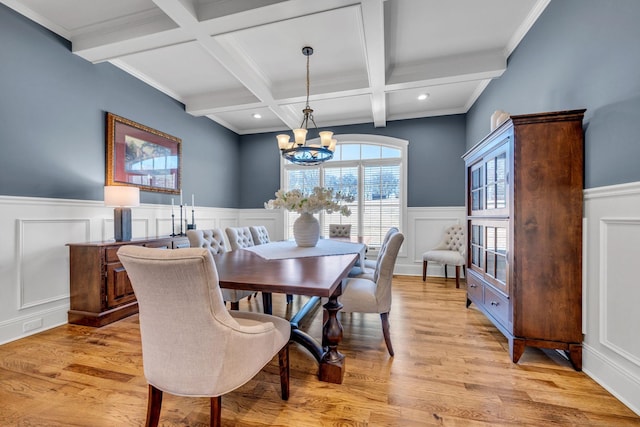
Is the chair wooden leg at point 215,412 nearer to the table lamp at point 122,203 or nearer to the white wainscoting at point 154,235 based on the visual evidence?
the white wainscoting at point 154,235

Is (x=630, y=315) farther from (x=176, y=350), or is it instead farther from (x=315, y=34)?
(x=315, y=34)

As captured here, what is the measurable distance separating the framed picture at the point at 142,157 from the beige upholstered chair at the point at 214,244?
1.46 m

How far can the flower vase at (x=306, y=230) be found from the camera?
2.67 meters

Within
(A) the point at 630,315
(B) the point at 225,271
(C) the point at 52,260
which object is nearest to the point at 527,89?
(A) the point at 630,315

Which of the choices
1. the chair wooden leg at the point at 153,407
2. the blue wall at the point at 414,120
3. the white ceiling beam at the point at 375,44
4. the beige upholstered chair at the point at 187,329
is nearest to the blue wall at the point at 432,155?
the blue wall at the point at 414,120

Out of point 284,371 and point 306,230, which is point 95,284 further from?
point 284,371

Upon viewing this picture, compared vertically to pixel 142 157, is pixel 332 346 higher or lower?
lower

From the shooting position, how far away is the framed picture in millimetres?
3137

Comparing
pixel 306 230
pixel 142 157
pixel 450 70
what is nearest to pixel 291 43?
pixel 450 70

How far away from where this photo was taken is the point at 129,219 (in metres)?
2.89

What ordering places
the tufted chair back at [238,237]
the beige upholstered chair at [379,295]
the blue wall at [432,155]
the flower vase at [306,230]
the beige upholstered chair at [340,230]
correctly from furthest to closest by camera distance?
the blue wall at [432,155] → the beige upholstered chair at [340,230] → the tufted chair back at [238,237] → the flower vase at [306,230] → the beige upholstered chair at [379,295]

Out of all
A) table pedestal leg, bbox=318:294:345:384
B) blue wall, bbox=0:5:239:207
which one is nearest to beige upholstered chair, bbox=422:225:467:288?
table pedestal leg, bbox=318:294:345:384

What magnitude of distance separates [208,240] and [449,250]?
3.58 metres

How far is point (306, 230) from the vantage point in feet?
8.76
